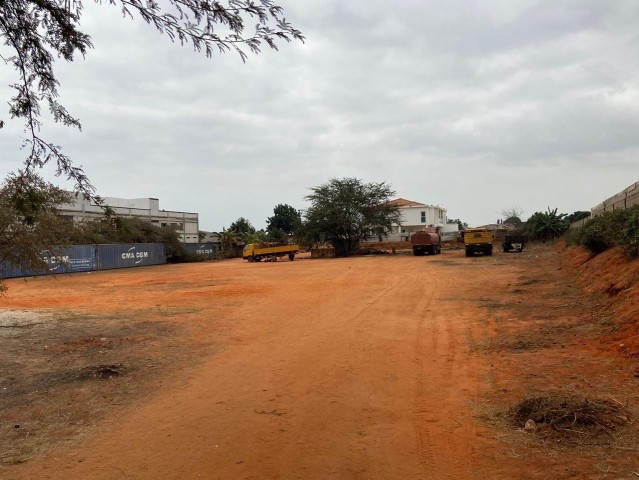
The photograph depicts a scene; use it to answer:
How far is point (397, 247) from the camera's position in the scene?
60781 mm

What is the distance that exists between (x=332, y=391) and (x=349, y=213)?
153ft

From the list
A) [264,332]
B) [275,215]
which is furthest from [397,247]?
[264,332]

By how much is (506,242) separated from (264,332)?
36.7 meters

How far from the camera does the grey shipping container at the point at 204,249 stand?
56244 millimetres

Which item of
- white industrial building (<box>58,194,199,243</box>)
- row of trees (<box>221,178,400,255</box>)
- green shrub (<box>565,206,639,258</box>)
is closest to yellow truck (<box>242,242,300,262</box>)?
row of trees (<box>221,178,400,255</box>)

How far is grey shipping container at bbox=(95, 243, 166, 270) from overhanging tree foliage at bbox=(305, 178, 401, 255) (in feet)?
52.1

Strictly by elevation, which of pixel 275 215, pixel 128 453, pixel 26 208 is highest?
pixel 275 215

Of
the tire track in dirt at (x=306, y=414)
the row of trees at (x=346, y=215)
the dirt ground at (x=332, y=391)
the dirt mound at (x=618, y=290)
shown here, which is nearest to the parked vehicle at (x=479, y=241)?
the row of trees at (x=346, y=215)

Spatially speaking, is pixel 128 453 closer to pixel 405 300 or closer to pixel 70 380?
pixel 70 380

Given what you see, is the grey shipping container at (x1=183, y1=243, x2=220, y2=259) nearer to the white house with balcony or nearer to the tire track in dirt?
the white house with balcony

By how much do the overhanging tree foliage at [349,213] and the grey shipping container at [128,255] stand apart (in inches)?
625

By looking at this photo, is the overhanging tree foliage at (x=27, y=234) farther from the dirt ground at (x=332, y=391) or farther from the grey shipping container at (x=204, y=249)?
the grey shipping container at (x=204, y=249)

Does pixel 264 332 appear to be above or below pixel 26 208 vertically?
below

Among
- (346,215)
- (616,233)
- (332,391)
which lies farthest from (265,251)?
(332,391)
